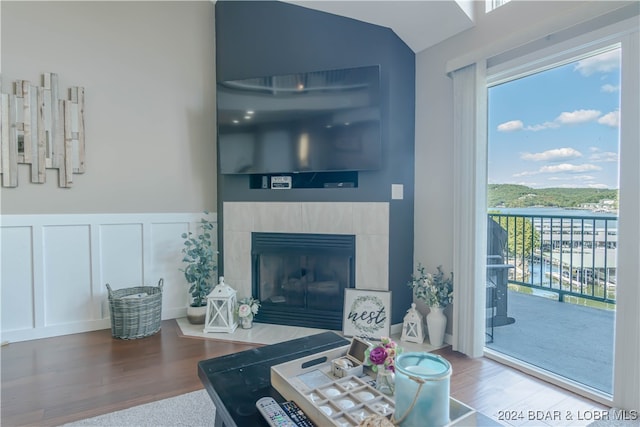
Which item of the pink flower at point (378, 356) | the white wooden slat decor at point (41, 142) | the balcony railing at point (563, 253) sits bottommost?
the pink flower at point (378, 356)

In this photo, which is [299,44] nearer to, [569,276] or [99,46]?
[99,46]

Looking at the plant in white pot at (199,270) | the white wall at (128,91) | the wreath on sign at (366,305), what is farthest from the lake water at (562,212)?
the white wall at (128,91)

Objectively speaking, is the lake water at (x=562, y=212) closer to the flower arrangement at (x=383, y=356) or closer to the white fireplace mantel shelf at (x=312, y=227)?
the white fireplace mantel shelf at (x=312, y=227)

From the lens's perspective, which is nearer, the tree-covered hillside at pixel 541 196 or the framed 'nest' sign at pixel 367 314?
the tree-covered hillside at pixel 541 196

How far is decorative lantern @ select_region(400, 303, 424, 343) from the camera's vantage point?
2.64 meters

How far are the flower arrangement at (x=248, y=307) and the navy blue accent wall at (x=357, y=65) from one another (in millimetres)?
900

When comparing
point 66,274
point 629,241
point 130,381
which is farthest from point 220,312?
point 629,241

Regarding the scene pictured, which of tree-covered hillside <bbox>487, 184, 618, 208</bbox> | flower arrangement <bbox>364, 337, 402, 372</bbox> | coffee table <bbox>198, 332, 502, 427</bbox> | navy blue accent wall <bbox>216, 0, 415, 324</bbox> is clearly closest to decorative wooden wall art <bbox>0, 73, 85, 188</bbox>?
navy blue accent wall <bbox>216, 0, 415, 324</bbox>

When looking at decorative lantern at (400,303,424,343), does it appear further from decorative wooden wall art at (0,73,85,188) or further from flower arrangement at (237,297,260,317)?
decorative wooden wall art at (0,73,85,188)

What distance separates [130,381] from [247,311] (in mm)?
1013

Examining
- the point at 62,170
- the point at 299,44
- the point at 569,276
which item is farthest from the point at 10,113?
the point at 569,276

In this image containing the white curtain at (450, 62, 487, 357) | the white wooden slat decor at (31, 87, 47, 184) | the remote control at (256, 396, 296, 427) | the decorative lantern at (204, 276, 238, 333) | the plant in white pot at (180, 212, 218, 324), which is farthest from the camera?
the plant in white pot at (180, 212, 218, 324)

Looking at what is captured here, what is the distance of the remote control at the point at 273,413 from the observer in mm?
961

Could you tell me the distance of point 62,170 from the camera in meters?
2.78
